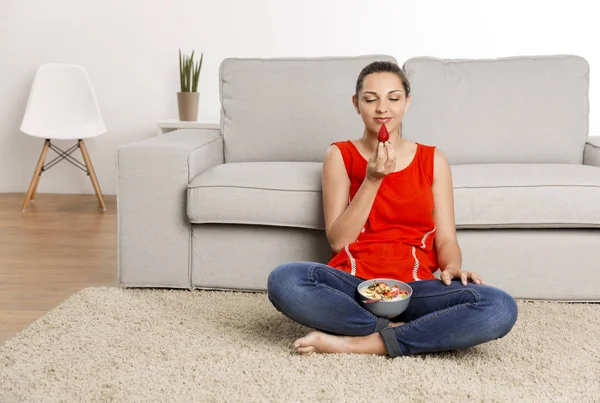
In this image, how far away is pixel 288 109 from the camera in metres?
2.91

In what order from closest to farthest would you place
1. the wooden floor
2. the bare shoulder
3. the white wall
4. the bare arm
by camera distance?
the bare arm
the bare shoulder
the wooden floor
the white wall

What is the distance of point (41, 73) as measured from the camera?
4.37 metres

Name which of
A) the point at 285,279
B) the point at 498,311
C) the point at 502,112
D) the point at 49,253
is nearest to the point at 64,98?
the point at 49,253

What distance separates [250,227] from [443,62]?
1106mm

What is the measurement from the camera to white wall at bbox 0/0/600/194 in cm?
425

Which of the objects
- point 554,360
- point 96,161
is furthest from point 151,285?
point 96,161

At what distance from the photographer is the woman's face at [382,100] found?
1.99m

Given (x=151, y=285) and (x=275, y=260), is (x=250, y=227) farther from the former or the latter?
(x=151, y=285)

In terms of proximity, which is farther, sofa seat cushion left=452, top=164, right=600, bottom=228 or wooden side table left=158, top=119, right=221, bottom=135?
wooden side table left=158, top=119, right=221, bottom=135

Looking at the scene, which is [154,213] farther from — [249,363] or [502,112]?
[502,112]

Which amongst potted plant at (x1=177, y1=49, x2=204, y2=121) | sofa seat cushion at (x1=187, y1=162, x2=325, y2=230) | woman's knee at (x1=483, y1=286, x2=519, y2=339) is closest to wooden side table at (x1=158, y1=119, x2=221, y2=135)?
potted plant at (x1=177, y1=49, x2=204, y2=121)

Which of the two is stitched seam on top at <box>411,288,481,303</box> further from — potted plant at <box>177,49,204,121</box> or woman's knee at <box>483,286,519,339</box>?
potted plant at <box>177,49,204,121</box>

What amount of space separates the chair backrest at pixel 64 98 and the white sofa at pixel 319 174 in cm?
160

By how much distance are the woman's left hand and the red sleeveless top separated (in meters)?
0.08
